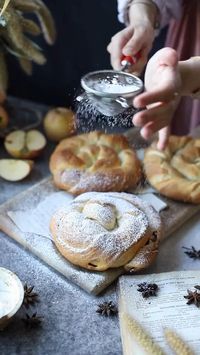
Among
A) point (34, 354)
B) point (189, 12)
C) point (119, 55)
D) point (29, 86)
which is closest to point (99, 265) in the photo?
point (34, 354)

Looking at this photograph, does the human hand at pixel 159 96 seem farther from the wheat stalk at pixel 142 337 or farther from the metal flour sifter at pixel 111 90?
the wheat stalk at pixel 142 337

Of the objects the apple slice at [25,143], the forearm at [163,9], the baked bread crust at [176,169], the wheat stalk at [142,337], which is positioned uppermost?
the forearm at [163,9]

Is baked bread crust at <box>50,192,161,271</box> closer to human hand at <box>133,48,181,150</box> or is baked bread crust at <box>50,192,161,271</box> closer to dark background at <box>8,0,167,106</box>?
human hand at <box>133,48,181,150</box>

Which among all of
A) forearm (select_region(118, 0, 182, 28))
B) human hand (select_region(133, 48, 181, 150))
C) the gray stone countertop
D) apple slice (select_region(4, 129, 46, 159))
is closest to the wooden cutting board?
the gray stone countertop

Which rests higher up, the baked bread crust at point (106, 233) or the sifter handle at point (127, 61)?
the sifter handle at point (127, 61)

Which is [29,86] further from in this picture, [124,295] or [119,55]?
[124,295]

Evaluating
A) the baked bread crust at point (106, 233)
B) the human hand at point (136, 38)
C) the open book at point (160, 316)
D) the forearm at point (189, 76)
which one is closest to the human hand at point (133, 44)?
the human hand at point (136, 38)

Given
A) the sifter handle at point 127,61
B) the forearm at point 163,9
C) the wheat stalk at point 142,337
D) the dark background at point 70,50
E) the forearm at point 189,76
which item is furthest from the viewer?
the dark background at point 70,50
